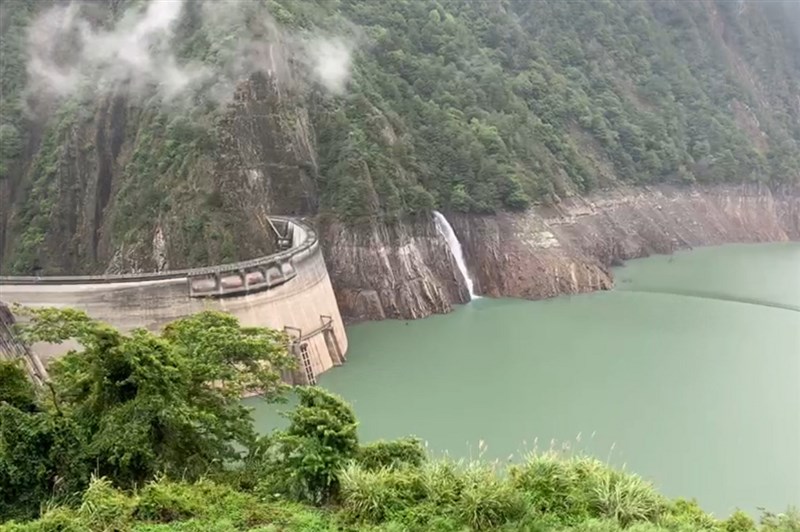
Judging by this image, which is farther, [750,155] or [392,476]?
[750,155]

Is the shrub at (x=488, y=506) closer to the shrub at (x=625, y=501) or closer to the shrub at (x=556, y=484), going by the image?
the shrub at (x=556, y=484)

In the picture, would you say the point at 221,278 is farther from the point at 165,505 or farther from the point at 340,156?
the point at 165,505

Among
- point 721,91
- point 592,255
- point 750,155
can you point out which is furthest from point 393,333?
point 721,91

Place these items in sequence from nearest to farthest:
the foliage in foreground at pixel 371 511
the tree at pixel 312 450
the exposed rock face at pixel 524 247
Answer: the foliage in foreground at pixel 371 511, the tree at pixel 312 450, the exposed rock face at pixel 524 247

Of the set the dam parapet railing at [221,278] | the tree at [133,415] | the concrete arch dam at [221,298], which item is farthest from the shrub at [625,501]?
the dam parapet railing at [221,278]

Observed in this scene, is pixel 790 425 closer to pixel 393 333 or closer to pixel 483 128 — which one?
pixel 393 333

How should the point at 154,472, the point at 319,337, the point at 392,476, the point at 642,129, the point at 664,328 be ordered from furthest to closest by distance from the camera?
1. the point at 642,129
2. the point at 664,328
3. the point at 319,337
4. the point at 154,472
5. the point at 392,476

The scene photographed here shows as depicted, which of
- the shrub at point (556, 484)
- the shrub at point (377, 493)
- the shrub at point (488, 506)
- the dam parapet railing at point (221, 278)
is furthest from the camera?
the dam parapet railing at point (221, 278)

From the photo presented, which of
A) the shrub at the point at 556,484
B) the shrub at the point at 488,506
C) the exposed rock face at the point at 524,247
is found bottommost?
the exposed rock face at the point at 524,247
